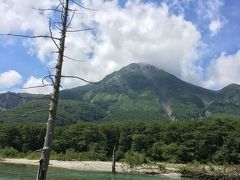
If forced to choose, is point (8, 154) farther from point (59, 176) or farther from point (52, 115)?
point (52, 115)

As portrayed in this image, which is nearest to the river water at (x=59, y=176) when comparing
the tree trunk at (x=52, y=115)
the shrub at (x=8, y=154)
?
the tree trunk at (x=52, y=115)

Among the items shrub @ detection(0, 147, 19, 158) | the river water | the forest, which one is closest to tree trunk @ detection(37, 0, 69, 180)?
the river water

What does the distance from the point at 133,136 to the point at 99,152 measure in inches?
460

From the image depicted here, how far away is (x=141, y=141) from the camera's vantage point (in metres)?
120

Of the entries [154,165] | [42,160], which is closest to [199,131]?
[154,165]

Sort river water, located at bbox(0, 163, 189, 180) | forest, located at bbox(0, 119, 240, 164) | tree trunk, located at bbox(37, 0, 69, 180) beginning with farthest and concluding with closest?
1. forest, located at bbox(0, 119, 240, 164)
2. river water, located at bbox(0, 163, 189, 180)
3. tree trunk, located at bbox(37, 0, 69, 180)

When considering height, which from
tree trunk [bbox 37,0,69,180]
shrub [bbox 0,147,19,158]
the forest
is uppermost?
the forest

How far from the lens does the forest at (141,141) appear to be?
4163 inches

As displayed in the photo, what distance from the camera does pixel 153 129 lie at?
4919 inches

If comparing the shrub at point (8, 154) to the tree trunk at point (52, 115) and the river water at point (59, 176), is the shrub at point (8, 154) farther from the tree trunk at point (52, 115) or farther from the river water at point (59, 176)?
the tree trunk at point (52, 115)

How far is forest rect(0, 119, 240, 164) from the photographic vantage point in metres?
106

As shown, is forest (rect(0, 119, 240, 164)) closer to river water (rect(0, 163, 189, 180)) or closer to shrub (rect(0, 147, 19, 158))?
shrub (rect(0, 147, 19, 158))

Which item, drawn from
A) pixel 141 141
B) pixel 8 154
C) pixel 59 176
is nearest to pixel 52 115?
pixel 59 176

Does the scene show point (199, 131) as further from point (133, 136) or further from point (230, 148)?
point (133, 136)
